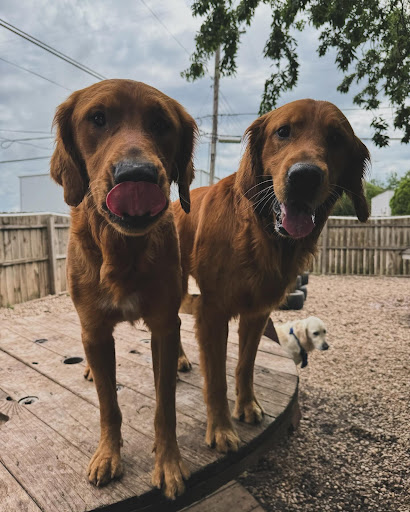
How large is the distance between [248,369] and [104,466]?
1.02 meters

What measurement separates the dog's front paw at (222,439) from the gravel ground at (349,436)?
3.54 feet

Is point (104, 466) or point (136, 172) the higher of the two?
point (136, 172)

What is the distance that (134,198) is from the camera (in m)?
1.37

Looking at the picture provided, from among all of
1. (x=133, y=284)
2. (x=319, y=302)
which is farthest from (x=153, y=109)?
(x=319, y=302)

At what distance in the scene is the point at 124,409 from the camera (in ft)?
7.58

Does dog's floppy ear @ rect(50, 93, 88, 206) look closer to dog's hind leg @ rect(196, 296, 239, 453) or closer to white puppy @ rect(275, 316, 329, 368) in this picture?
dog's hind leg @ rect(196, 296, 239, 453)

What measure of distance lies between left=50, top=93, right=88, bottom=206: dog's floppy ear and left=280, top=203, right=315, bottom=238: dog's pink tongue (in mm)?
A: 891

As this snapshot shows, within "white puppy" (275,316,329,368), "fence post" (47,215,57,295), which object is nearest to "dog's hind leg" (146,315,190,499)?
"white puppy" (275,316,329,368)

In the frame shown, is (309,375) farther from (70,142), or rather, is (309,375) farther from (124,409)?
(70,142)

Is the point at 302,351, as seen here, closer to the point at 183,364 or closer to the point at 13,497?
the point at 183,364

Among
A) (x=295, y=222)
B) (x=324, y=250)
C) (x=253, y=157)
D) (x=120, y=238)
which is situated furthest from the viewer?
(x=324, y=250)

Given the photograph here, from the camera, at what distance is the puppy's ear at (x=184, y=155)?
1.86 meters

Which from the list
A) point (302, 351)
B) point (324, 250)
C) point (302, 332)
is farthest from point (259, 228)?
point (324, 250)

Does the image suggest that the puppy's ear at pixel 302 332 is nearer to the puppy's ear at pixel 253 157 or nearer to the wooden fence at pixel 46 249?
the wooden fence at pixel 46 249
